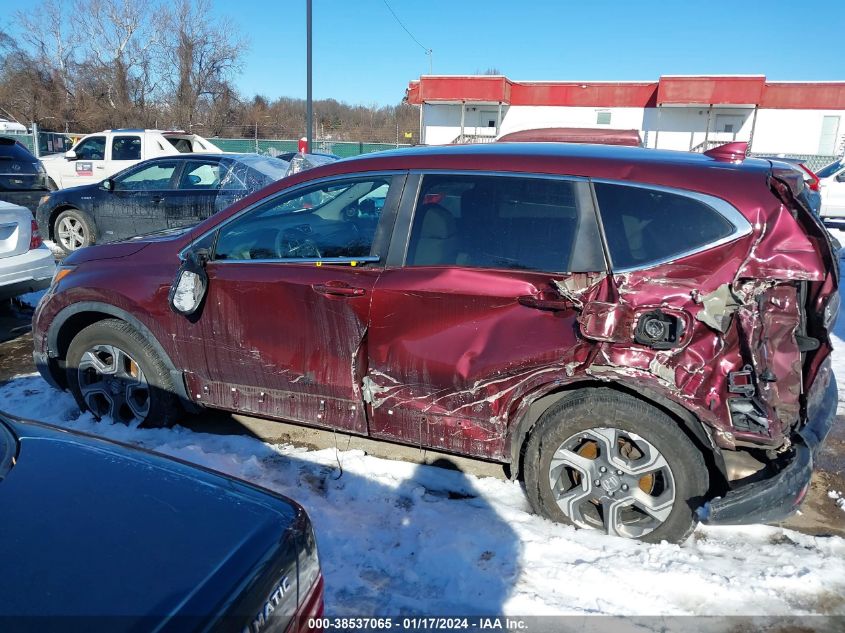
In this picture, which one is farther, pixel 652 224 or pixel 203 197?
pixel 203 197

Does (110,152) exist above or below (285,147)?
below

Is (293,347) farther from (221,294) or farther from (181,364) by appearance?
(181,364)

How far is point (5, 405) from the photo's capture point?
14.3ft

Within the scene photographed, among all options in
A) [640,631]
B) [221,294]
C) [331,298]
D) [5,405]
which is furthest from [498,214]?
[5,405]

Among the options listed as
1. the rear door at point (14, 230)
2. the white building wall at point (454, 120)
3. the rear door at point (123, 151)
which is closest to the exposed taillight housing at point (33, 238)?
the rear door at point (14, 230)

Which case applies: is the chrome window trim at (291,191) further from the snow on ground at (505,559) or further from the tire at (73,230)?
the tire at (73,230)

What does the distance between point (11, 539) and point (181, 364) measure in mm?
2209

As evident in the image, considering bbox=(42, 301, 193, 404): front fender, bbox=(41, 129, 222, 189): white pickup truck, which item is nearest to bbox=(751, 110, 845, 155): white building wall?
bbox=(41, 129, 222, 189): white pickup truck

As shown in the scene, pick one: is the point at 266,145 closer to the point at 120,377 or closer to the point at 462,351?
the point at 120,377

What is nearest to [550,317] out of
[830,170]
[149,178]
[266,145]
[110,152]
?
[149,178]

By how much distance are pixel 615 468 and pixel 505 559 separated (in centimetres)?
66

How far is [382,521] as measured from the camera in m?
3.04

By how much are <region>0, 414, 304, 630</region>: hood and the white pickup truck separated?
11915 mm

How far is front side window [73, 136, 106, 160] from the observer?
1302 cm
